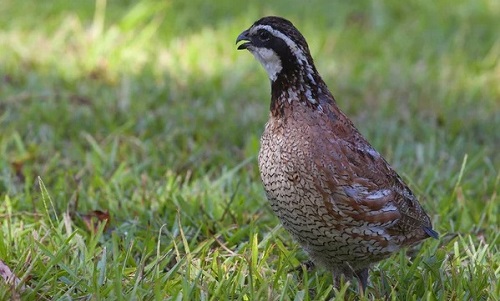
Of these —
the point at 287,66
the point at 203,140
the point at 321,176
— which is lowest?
the point at 203,140

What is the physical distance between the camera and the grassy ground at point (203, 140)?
140 inches

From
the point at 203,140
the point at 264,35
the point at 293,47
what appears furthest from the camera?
the point at 203,140

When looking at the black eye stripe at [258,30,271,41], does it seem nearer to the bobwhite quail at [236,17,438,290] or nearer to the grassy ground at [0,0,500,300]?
the bobwhite quail at [236,17,438,290]

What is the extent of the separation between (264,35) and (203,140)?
1.99m

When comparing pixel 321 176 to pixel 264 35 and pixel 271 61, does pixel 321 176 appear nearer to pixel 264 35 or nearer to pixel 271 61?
pixel 271 61

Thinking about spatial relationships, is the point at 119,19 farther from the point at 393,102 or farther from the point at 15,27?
the point at 393,102

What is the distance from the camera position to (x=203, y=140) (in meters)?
5.67

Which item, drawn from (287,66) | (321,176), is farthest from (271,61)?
(321,176)

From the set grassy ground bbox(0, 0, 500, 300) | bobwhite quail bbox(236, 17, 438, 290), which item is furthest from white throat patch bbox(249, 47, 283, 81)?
grassy ground bbox(0, 0, 500, 300)

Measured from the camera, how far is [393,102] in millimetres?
6676

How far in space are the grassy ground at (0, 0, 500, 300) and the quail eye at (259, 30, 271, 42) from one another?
0.81 metres

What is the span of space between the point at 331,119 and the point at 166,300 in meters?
1.03

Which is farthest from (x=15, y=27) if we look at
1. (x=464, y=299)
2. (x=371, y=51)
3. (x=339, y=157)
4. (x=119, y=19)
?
(x=464, y=299)

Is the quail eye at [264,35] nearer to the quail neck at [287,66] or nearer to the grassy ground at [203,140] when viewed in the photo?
the quail neck at [287,66]
